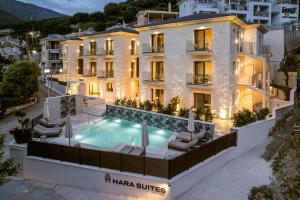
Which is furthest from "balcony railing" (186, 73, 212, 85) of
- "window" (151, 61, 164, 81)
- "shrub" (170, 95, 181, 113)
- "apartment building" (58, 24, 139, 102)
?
"apartment building" (58, 24, 139, 102)

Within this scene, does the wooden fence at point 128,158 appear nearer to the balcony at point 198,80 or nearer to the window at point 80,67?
the balcony at point 198,80

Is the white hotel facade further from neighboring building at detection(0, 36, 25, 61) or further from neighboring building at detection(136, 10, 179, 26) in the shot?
neighboring building at detection(0, 36, 25, 61)

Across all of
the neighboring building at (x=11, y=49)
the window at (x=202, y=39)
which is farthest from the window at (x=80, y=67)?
the neighboring building at (x=11, y=49)

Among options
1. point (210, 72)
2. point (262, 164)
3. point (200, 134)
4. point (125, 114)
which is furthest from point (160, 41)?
point (262, 164)

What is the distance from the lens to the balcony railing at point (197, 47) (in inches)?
931

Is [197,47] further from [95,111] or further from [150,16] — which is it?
[150,16]

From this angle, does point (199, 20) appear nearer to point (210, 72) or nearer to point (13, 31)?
point (210, 72)

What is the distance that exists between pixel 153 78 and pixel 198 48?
6112 mm

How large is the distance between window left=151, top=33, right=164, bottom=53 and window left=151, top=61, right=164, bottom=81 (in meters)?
1.29

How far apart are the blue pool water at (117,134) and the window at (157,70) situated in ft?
20.2

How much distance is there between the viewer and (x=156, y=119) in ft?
71.5

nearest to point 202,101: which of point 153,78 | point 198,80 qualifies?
point 198,80

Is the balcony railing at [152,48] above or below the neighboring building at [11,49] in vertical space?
below

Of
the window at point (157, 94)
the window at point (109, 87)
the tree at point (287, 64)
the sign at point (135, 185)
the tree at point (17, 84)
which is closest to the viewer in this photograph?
the sign at point (135, 185)
